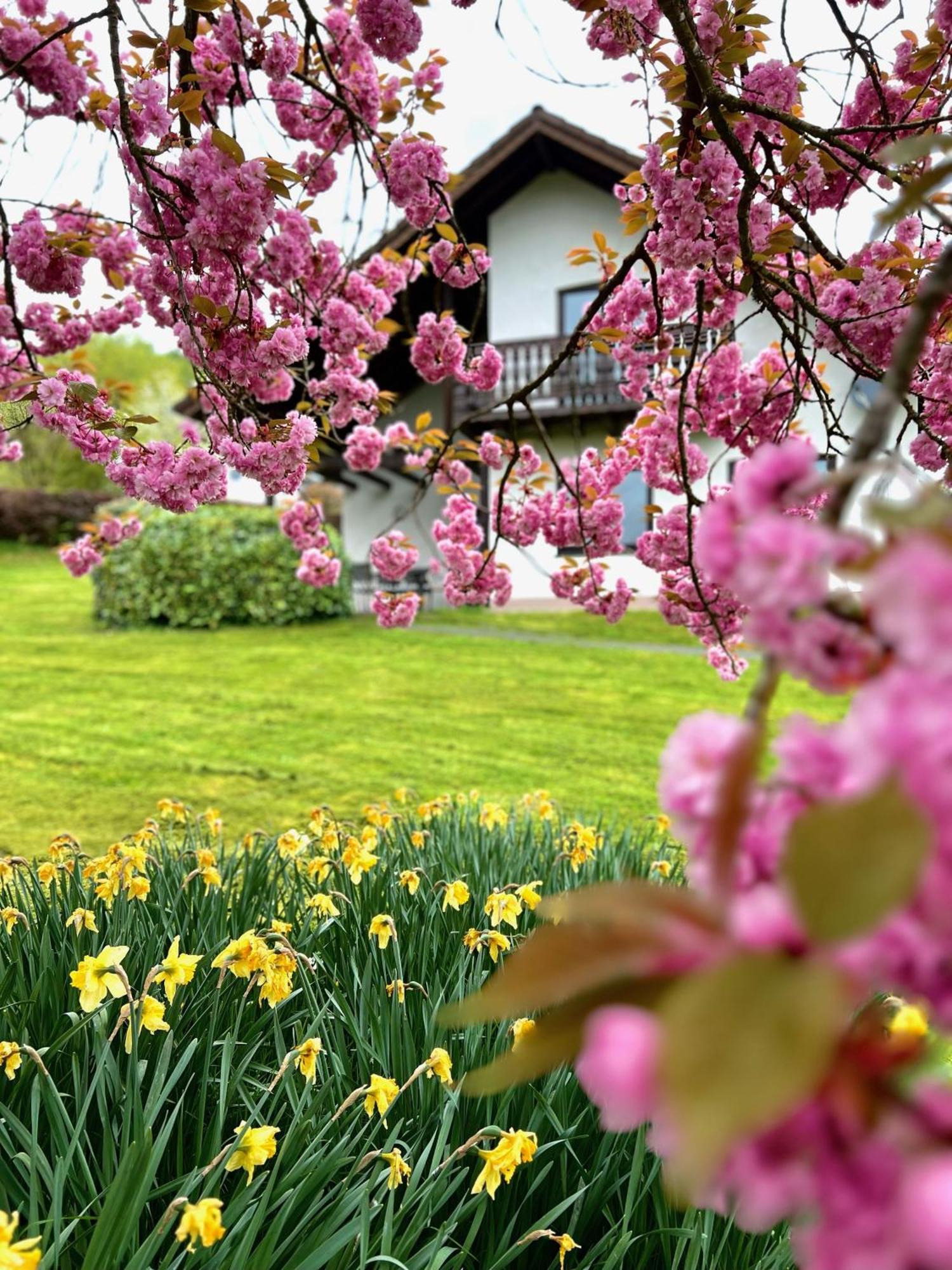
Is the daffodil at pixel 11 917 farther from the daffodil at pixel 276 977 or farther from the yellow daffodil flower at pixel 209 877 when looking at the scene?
the daffodil at pixel 276 977

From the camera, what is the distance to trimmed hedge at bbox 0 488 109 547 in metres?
21.4

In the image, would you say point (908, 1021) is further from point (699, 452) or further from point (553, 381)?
point (553, 381)

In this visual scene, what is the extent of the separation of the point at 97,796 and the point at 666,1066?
526 cm

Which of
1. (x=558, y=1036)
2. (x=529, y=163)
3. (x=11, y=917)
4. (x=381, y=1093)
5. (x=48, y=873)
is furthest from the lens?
(x=529, y=163)

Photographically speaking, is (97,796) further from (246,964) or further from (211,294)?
(246,964)

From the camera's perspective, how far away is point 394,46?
96.3 inches

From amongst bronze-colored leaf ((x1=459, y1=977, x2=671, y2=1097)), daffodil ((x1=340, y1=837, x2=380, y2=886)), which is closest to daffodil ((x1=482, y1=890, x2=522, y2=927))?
daffodil ((x1=340, y1=837, x2=380, y2=886))

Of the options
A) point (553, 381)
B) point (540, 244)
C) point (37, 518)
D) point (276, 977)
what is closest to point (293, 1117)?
point (276, 977)

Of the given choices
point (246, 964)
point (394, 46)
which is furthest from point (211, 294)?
point (246, 964)

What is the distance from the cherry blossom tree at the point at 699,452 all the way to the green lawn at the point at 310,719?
54.6 inches

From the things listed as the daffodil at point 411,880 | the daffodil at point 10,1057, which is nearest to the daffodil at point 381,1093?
the daffodil at point 10,1057

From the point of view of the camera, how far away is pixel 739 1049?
0.29 meters

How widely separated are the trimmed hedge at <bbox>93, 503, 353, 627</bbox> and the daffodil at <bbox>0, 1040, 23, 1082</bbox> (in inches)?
402

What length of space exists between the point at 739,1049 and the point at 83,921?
1974mm
